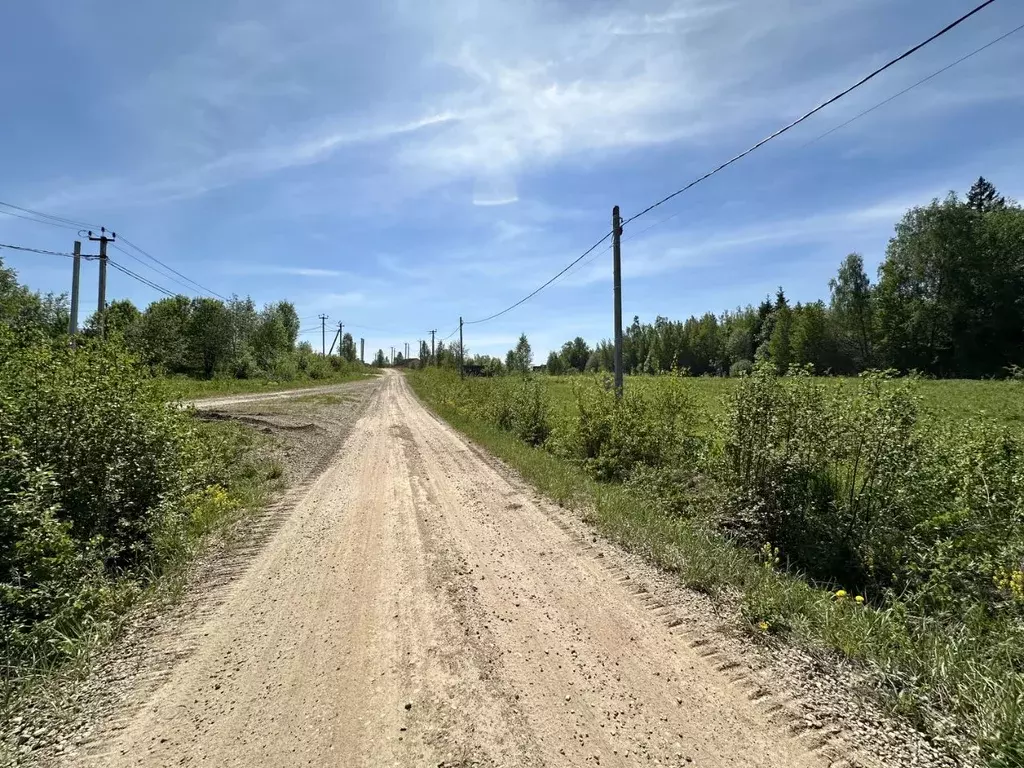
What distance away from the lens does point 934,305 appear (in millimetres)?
52750

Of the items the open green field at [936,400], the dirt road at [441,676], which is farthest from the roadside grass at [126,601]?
the open green field at [936,400]

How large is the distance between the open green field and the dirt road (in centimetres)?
450

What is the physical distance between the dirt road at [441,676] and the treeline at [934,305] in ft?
122

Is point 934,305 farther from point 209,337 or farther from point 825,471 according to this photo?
point 209,337

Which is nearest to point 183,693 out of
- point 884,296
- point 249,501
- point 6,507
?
point 6,507

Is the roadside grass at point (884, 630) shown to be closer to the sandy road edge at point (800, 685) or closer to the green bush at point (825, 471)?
the sandy road edge at point (800, 685)

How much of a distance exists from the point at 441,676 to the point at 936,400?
2915cm

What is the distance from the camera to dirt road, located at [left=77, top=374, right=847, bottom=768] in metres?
2.59

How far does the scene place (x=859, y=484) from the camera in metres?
6.48

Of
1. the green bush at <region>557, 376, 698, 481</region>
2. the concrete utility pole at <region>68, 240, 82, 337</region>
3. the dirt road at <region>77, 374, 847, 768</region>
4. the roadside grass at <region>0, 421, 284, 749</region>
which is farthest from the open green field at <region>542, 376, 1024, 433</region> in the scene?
the concrete utility pole at <region>68, 240, 82, 337</region>

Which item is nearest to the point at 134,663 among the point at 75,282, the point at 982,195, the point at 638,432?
the point at 638,432

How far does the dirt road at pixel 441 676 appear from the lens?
2594 millimetres

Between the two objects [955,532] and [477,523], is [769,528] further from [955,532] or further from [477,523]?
[477,523]

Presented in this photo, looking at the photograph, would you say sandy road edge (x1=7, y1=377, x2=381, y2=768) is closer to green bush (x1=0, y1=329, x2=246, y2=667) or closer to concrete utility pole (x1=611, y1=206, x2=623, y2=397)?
green bush (x1=0, y1=329, x2=246, y2=667)
